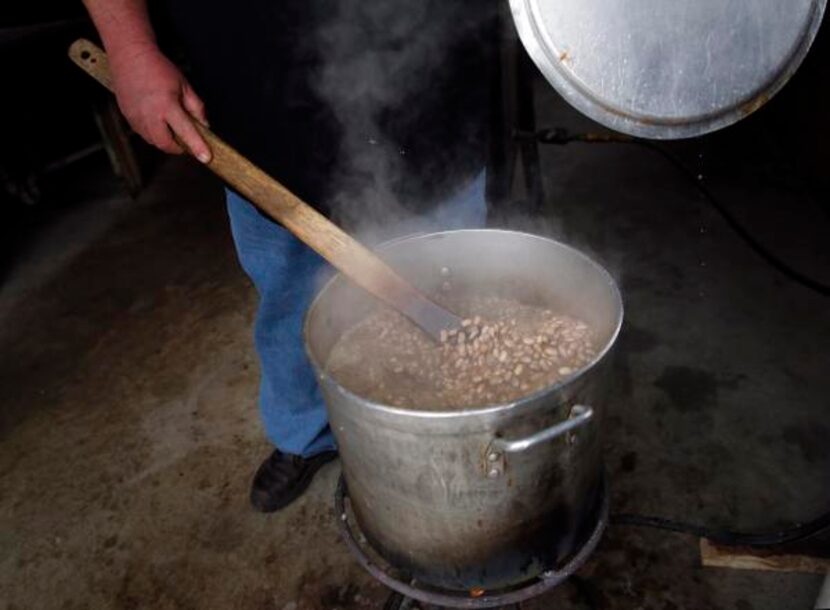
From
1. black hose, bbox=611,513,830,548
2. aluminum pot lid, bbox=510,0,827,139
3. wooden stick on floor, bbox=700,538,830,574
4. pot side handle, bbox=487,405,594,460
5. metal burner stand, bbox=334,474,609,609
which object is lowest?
wooden stick on floor, bbox=700,538,830,574

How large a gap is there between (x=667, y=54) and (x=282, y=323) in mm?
1296

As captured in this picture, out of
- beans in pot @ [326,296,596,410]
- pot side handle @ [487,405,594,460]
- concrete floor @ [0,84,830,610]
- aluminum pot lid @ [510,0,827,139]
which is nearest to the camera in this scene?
pot side handle @ [487,405,594,460]

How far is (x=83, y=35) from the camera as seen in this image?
4.21 m

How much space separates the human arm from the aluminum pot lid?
77 cm

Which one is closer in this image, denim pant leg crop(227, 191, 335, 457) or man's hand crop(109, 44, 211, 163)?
man's hand crop(109, 44, 211, 163)

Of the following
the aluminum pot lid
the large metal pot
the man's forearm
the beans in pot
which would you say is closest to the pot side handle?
the large metal pot

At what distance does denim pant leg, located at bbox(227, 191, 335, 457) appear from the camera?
6.07ft

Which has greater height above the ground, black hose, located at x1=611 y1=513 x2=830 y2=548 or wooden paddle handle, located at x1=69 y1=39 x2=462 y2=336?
wooden paddle handle, located at x1=69 y1=39 x2=462 y2=336

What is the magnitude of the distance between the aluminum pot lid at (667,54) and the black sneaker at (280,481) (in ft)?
5.13

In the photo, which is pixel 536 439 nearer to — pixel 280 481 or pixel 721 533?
pixel 721 533

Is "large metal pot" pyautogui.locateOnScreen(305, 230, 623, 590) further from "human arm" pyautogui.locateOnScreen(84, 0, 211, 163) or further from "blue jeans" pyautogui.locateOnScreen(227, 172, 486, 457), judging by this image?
"human arm" pyautogui.locateOnScreen(84, 0, 211, 163)

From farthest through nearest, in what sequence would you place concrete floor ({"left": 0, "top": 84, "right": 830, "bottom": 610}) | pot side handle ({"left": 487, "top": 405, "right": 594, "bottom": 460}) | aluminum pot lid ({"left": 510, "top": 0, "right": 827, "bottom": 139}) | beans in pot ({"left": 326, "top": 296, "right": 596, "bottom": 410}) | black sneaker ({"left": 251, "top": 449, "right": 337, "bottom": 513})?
black sneaker ({"left": 251, "top": 449, "right": 337, "bottom": 513}) < concrete floor ({"left": 0, "top": 84, "right": 830, "bottom": 610}) < beans in pot ({"left": 326, "top": 296, "right": 596, "bottom": 410}) < aluminum pot lid ({"left": 510, "top": 0, "right": 827, "bottom": 139}) < pot side handle ({"left": 487, "top": 405, "right": 594, "bottom": 460})

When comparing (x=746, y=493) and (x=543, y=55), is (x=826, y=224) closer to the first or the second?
(x=746, y=493)

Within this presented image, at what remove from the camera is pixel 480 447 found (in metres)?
1.14
